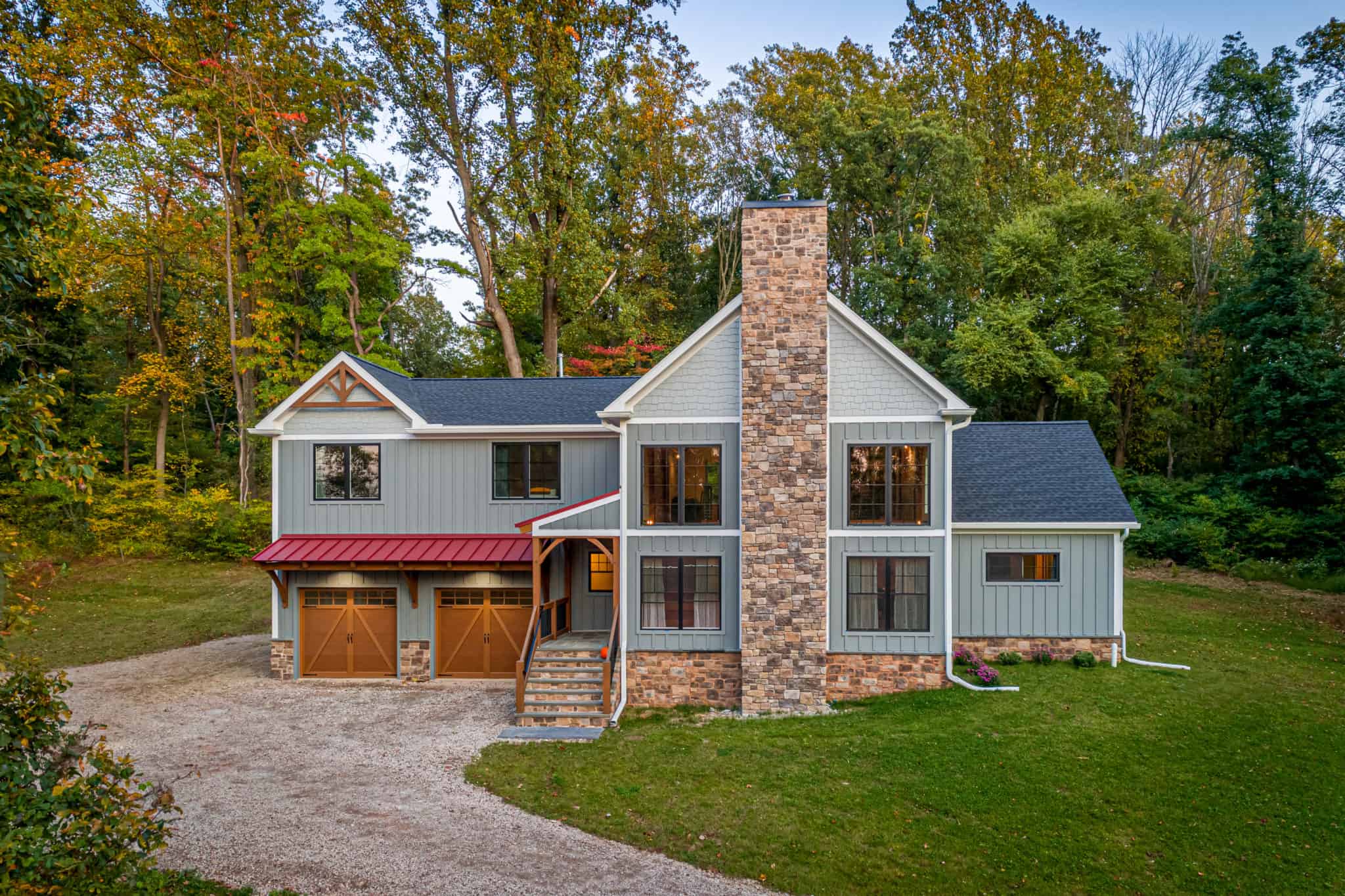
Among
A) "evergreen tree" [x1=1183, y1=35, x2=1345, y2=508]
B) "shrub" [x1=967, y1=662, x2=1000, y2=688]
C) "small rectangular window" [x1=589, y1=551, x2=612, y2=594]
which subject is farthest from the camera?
"evergreen tree" [x1=1183, y1=35, x2=1345, y2=508]

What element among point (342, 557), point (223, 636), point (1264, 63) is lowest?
point (223, 636)

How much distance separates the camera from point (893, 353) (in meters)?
13.4

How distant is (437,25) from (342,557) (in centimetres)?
1967

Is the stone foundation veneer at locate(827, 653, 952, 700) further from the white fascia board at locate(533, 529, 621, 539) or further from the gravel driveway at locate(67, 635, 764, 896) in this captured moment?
the gravel driveway at locate(67, 635, 764, 896)

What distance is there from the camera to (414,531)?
16.2 meters

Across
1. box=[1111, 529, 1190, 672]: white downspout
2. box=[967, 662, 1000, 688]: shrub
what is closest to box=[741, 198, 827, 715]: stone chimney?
box=[967, 662, 1000, 688]: shrub

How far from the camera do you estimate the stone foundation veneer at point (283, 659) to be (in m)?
15.8

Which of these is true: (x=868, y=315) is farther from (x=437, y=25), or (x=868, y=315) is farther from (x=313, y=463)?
(x=313, y=463)

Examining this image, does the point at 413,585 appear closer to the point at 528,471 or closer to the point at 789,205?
the point at 528,471

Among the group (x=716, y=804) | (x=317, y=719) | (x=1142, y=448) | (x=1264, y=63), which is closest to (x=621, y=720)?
(x=716, y=804)

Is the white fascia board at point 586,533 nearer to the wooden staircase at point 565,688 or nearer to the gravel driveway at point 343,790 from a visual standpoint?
the wooden staircase at point 565,688

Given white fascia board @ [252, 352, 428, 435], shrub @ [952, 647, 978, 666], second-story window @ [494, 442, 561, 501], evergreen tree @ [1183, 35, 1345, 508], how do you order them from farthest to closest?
evergreen tree @ [1183, 35, 1345, 508], second-story window @ [494, 442, 561, 501], white fascia board @ [252, 352, 428, 435], shrub @ [952, 647, 978, 666]

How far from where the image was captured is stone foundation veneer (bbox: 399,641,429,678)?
51.8ft

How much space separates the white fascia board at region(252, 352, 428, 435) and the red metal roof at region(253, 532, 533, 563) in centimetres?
247
